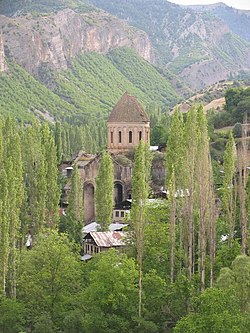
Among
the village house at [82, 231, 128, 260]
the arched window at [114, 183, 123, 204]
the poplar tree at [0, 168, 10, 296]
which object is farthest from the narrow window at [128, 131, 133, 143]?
the poplar tree at [0, 168, 10, 296]

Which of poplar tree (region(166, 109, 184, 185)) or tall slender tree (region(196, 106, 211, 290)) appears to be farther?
poplar tree (region(166, 109, 184, 185))

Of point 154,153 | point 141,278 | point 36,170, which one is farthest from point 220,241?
point 154,153

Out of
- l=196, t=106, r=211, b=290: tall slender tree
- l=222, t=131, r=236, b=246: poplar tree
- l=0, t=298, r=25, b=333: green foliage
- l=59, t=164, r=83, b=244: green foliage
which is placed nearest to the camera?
l=0, t=298, r=25, b=333: green foliage

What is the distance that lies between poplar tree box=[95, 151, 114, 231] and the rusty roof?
2.39m

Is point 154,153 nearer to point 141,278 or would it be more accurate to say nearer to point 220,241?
point 220,241

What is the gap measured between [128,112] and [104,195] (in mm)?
19056

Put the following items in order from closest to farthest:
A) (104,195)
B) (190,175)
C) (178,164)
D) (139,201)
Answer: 1. (190,175)
2. (139,201)
3. (178,164)
4. (104,195)

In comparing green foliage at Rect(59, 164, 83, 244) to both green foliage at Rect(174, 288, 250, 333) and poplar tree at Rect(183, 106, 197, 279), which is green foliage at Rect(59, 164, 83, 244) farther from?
green foliage at Rect(174, 288, 250, 333)

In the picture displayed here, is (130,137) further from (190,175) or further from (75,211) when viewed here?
(190,175)

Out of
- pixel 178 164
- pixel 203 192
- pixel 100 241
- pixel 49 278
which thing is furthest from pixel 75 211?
pixel 203 192

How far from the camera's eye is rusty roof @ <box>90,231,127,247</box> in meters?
65.6

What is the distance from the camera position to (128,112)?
88688mm

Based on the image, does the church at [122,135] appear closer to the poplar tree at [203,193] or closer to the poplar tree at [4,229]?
the poplar tree at [4,229]

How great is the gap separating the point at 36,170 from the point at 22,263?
15.9 metres
